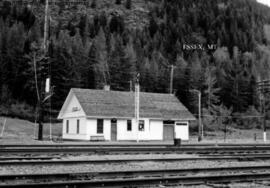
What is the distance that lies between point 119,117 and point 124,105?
2.89 metres

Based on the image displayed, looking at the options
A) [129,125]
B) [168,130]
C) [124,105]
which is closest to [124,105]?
[124,105]

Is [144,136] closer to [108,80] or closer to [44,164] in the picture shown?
[44,164]

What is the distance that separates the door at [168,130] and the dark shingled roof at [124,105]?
2.70ft

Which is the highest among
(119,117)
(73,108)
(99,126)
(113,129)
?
(73,108)

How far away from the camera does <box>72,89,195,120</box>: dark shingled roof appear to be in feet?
133

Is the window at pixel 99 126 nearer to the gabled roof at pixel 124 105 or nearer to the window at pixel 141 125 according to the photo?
the gabled roof at pixel 124 105

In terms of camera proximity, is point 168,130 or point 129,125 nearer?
point 129,125

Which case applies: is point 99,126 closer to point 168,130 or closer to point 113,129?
→ point 113,129

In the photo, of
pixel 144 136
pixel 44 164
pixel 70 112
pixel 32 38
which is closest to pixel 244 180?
pixel 44 164

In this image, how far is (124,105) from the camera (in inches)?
1698

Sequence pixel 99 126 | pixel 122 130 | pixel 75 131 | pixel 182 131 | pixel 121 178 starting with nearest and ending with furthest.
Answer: pixel 121 178, pixel 99 126, pixel 122 130, pixel 75 131, pixel 182 131

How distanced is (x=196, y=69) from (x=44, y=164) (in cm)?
7974

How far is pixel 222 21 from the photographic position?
178875 millimetres

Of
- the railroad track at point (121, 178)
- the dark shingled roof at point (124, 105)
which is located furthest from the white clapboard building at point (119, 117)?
the railroad track at point (121, 178)
